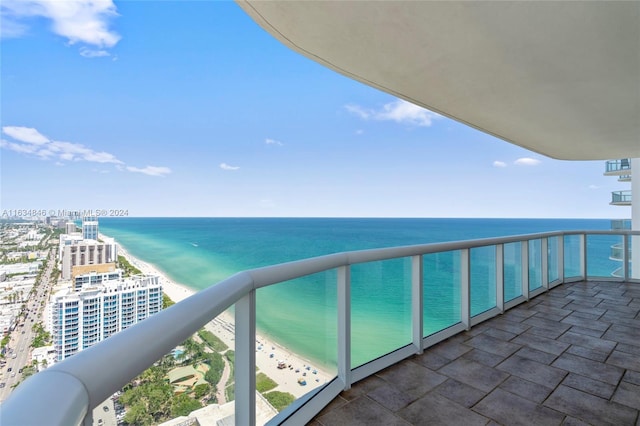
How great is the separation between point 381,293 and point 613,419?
1.85m

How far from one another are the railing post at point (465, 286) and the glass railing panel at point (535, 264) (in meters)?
2.41

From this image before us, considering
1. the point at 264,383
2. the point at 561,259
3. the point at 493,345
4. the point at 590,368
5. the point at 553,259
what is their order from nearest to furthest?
the point at 264,383 → the point at 590,368 → the point at 493,345 → the point at 553,259 → the point at 561,259

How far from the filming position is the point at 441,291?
355cm

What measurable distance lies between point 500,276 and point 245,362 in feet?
14.2

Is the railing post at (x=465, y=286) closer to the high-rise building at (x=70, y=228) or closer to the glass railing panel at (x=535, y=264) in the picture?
the glass railing panel at (x=535, y=264)

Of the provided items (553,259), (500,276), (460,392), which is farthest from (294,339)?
(553,259)

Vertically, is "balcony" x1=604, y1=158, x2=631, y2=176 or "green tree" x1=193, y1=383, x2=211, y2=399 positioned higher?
"balcony" x1=604, y1=158, x2=631, y2=176

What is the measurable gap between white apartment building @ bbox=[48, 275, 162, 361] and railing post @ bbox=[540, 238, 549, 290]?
6.60m

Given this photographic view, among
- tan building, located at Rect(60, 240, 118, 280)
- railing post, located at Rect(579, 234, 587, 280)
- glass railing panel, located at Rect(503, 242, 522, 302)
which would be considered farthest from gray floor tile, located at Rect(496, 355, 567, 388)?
railing post, located at Rect(579, 234, 587, 280)

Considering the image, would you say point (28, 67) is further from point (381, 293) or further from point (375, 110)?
point (375, 110)

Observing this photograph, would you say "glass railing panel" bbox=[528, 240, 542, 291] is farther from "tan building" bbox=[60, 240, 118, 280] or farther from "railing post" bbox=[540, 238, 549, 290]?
"tan building" bbox=[60, 240, 118, 280]

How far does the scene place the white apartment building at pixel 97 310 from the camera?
1.64 meters

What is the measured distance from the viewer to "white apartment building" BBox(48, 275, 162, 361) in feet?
5.37

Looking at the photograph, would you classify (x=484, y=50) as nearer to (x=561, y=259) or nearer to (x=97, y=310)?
(x=97, y=310)
